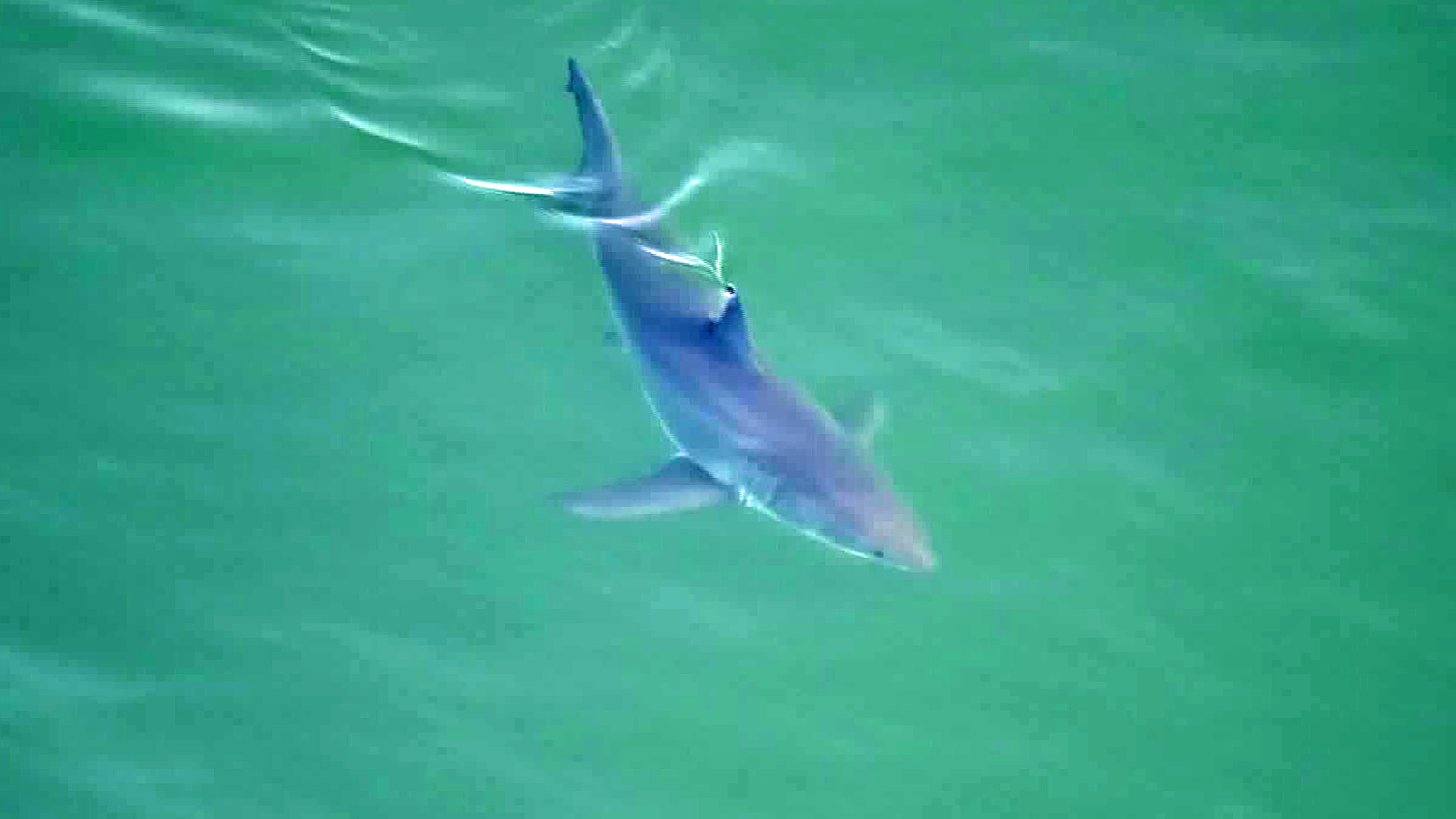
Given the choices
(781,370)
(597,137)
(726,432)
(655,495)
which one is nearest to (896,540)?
(726,432)

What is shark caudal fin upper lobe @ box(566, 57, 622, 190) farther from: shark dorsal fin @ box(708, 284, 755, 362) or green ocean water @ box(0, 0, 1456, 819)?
shark dorsal fin @ box(708, 284, 755, 362)

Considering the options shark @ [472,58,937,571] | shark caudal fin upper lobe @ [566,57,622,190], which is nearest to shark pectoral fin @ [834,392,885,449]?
shark @ [472,58,937,571]

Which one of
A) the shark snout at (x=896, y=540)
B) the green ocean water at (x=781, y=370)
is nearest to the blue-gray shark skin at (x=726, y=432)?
the shark snout at (x=896, y=540)

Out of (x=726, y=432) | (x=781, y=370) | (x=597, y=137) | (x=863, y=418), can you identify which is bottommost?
(x=726, y=432)

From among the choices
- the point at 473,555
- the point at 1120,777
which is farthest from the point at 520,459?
the point at 1120,777

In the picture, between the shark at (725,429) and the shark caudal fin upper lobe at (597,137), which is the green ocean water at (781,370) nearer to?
the shark at (725,429)

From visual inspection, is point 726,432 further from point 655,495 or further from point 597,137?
point 597,137

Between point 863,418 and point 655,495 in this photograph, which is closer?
point 655,495
